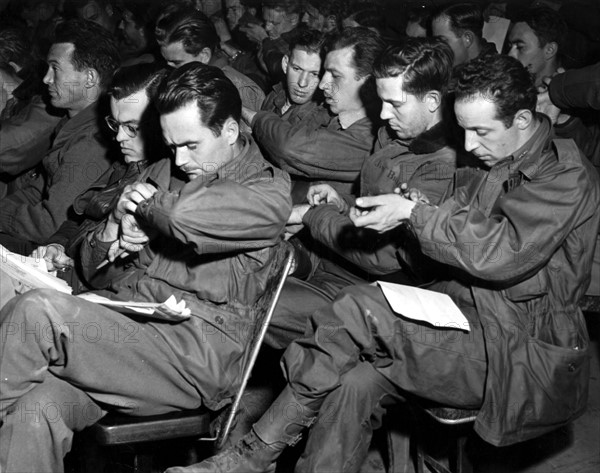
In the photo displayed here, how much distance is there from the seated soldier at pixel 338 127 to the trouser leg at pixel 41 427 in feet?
6.28

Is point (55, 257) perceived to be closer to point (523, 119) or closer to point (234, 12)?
point (523, 119)

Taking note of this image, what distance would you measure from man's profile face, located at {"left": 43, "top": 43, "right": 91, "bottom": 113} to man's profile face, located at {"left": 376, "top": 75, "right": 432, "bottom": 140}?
2118mm

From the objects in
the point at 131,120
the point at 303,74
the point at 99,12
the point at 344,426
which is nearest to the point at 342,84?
the point at 303,74

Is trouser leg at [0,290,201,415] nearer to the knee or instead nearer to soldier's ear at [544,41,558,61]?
the knee

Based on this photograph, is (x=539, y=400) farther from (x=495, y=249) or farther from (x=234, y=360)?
(x=234, y=360)

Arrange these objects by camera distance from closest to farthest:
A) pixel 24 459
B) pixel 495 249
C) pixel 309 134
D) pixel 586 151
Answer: pixel 24 459, pixel 495 249, pixel 309 134, pixel 586 151

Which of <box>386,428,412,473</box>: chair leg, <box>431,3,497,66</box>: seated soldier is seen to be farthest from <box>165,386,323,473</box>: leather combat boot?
<box>431,3,497,66</box>: seated soldier

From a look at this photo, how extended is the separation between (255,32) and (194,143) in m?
3.72

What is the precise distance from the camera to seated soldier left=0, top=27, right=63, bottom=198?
4.93 m

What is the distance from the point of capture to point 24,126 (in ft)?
16.4

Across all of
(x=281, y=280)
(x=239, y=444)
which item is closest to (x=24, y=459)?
(x=239, y=444)

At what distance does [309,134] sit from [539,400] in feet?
6.27

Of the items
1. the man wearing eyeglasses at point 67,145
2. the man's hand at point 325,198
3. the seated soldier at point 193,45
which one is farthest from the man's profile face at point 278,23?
the man's hand at point 325,198

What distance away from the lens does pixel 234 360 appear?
2.91m
